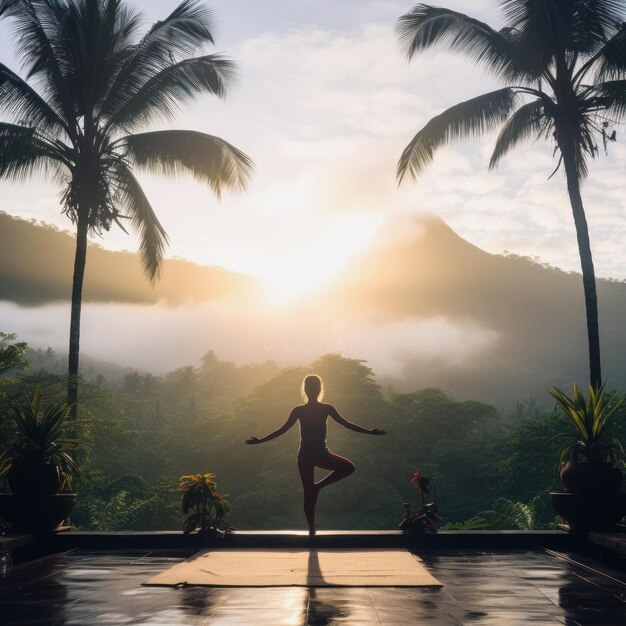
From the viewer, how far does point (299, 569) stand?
7.60m

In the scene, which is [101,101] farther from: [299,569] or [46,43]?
[299,569]

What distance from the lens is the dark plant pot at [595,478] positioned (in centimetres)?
916

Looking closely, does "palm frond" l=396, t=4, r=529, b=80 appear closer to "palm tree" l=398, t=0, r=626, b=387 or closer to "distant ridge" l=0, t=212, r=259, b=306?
"palm tree" l=398, t=0, r=626, b=387

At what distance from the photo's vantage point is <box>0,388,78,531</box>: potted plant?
9148mm

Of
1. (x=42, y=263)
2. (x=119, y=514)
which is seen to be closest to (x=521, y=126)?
(x=119, y=514)

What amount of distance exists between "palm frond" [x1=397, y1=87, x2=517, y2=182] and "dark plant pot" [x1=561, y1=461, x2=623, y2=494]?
977 cm

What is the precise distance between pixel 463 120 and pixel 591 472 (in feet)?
33.0

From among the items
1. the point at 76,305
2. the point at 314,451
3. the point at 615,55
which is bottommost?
the point at 314,451

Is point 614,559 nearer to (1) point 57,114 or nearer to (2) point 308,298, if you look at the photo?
(1) point 57,114

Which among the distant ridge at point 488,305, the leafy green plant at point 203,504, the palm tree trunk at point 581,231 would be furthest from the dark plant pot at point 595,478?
the distant ridge at point 488,305

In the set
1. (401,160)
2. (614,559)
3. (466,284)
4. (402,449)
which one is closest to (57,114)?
(401,160)

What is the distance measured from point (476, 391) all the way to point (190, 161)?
4755 inches

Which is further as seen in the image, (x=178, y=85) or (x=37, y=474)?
(x=178, y=85)

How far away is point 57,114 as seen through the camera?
690 inches
